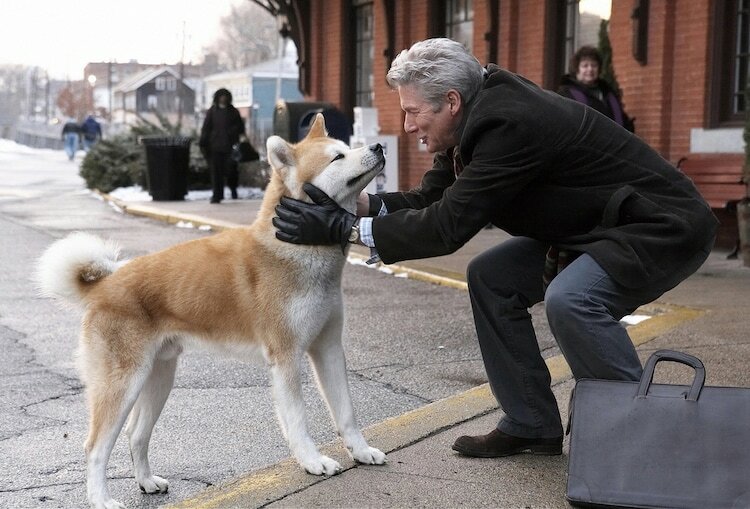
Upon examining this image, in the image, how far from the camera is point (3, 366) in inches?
247

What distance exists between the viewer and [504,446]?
4.19m

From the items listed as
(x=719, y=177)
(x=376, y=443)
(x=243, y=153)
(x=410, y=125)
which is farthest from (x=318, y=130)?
(x=243, y=153)

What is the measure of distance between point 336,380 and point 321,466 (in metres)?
0.39

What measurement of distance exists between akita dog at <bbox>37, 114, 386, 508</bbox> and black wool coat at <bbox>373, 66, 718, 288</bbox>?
1.14ft

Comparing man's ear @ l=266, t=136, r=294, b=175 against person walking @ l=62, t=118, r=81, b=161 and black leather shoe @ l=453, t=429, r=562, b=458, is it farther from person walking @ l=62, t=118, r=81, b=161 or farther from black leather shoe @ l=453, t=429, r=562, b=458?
person walking @ l=62, t=118, r=81, b=161

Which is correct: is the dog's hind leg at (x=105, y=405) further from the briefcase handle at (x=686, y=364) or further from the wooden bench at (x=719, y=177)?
the wooden bench at (x=719, y=177)

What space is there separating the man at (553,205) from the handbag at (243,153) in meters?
14.9

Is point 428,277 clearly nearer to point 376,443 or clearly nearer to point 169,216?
point 376,443

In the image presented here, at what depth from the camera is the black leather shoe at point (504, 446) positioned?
13.7ft

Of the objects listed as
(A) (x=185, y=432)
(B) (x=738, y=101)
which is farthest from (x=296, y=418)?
(B) (x=738, y=101)

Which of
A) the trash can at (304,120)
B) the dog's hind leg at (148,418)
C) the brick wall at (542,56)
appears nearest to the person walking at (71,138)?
the brick wall at (542,56)

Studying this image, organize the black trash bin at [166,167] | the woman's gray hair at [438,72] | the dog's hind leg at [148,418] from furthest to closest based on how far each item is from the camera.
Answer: the black trash bin at [166,167]
the dog's hind leg at [148,418]
the woman's gray hair at [438,72]

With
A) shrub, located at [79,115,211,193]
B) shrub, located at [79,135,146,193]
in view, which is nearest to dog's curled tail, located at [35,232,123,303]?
shrub, located at [79,115,211,193]

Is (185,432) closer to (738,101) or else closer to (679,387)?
(679,387)
